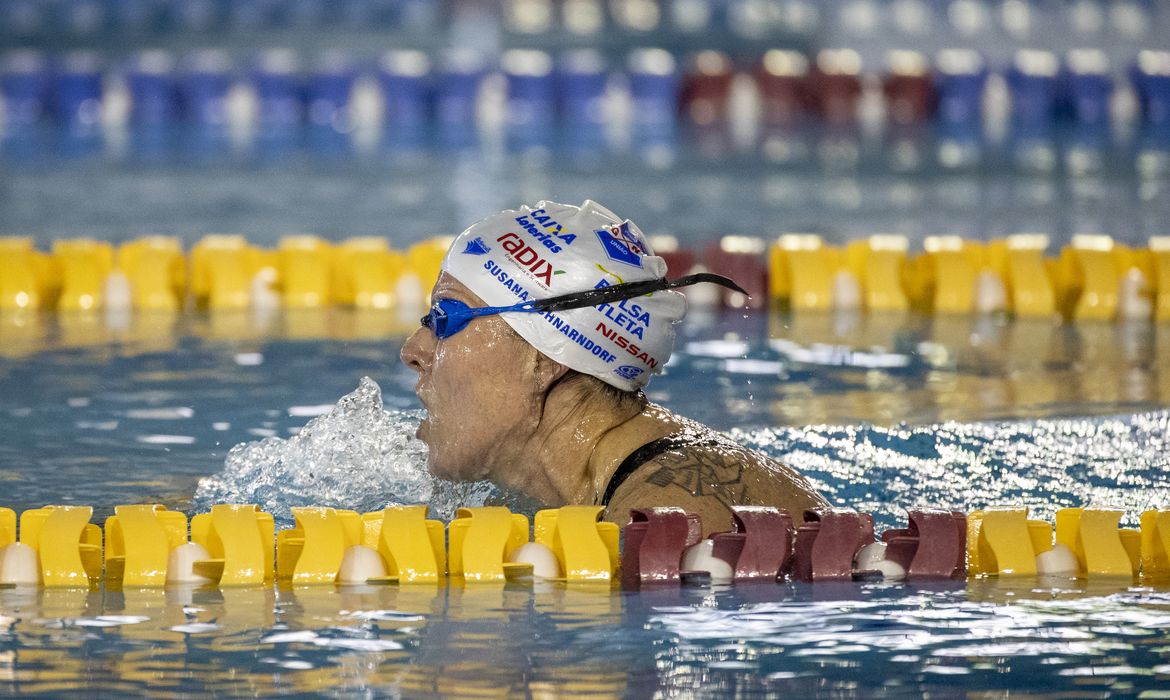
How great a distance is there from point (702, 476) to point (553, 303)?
45cm

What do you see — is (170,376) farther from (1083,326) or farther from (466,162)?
(466,162)

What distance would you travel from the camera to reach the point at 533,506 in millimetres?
3611

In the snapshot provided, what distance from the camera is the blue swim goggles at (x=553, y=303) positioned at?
3.32 metres

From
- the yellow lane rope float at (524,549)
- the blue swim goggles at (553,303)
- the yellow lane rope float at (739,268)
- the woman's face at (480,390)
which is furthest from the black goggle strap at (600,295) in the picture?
the yellow lane rope float at (739,268)

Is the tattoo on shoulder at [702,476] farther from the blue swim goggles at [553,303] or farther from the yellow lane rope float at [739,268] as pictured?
the yellow lane rope float at [739,268]

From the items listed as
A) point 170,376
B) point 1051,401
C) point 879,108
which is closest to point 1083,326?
point 1051,401

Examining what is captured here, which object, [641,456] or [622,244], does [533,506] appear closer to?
[641,456]

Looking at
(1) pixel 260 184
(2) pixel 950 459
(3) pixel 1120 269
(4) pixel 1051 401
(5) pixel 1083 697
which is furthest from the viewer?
(1) pixel 260 184

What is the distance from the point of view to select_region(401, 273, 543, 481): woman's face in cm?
336

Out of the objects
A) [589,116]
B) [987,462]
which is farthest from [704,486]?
[589,116]

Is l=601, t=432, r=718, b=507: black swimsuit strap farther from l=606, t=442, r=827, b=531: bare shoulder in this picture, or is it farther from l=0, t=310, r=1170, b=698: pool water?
l=0, t=310, r=1170, b=698: pool water

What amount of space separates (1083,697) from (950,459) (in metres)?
2.16

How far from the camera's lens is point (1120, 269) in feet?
23.8

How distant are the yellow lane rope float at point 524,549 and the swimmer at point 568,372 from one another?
0.10 meters
